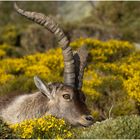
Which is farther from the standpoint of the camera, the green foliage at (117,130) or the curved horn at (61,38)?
the curved horn at (61,38)

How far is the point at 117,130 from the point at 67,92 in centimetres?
311

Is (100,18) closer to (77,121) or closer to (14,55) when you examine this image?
(14,55)

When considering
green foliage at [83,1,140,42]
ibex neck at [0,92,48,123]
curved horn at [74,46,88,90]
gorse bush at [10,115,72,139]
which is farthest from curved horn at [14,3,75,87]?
green foliage at [83,1,140,42]

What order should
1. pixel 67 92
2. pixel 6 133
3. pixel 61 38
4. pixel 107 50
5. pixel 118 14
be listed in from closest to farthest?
pixel 6 133 → pixel 67 92 → pixel 61 38 → pixel 107 50 → pixel 118 14

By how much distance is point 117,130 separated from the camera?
376 inches

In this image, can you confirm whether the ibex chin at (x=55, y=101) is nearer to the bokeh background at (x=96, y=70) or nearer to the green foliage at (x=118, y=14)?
the bokeh background at (x=96, y=70)

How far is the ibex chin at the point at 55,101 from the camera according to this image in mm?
12250

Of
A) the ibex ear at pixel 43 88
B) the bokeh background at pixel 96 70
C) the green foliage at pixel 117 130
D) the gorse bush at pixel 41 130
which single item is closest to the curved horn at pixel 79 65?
the ibex ear at pixel 43 88

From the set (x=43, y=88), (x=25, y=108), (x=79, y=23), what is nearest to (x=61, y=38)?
(x=43, y=88)

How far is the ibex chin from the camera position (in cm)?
1225

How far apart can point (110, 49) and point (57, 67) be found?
544 cm

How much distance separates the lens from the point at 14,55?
3884 cm

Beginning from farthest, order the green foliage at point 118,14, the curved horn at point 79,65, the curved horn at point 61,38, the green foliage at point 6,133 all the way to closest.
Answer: the green foliage at point 118,14, the curved horn at point 79,65, the curved horn at point 61,38, the green foliage at point 6,133

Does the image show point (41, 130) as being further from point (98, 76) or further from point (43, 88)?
point (98, 76)
